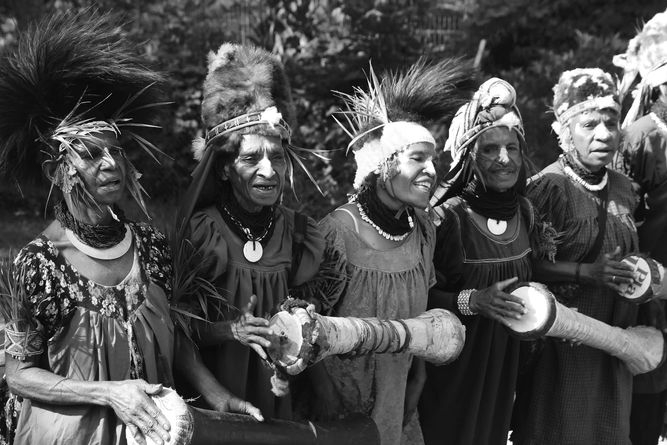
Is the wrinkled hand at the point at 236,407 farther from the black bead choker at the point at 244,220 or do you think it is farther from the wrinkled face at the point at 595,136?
the wrinkled face at the point at 595,136

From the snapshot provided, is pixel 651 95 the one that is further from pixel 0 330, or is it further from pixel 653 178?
pixel 0 330

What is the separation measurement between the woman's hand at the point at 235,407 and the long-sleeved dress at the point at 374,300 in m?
0.57

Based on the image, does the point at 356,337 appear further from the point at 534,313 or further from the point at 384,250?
the point at 534,313

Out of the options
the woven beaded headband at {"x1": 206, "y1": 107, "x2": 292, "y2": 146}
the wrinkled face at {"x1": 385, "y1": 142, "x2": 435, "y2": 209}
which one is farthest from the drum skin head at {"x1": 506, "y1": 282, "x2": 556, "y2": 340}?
the woven beaded headband at {"x1": 206, "y1": 107, "x2": 292, "y2": 146}

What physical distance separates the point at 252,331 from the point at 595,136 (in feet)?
6.93

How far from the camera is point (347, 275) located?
3887 mm

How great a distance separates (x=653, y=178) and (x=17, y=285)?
340 cm

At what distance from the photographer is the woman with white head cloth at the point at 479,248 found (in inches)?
166

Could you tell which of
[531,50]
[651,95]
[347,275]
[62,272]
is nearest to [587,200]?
[651,95]

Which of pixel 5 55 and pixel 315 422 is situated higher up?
pixel 5 55

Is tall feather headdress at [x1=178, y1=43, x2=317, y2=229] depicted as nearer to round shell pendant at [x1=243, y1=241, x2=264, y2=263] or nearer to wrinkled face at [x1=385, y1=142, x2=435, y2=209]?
round shell pendant at [x1=243, y1=241, x2=264, y2=263]

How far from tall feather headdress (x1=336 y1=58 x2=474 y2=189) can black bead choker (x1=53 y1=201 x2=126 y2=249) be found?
48.9 inches

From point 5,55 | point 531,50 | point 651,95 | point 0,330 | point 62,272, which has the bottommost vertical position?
point 0,330

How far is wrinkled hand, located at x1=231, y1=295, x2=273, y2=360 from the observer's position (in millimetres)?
3283
